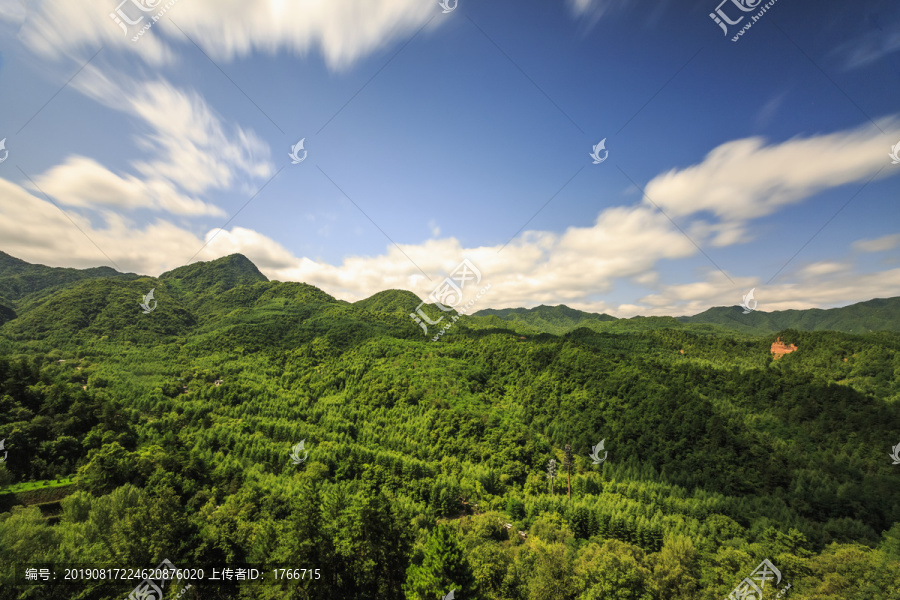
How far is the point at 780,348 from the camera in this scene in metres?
116

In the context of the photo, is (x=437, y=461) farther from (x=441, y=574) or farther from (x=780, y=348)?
(x=780, y=348)

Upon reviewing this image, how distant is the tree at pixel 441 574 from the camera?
1942 cm

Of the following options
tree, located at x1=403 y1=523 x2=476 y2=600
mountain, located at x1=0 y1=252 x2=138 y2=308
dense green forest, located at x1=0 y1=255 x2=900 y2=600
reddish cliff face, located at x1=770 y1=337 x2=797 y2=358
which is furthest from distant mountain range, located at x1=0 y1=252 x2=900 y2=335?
tree, located at x1=403 y1=523 x2=476 y2=600

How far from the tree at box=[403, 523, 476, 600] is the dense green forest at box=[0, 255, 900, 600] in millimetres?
149

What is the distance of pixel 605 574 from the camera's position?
25328mm

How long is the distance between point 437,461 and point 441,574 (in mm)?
49623

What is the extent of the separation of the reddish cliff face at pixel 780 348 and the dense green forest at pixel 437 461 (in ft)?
14.9

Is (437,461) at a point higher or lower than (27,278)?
lower

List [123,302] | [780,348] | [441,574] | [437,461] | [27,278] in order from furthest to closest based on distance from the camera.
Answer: [27,278] < [123,302] < [780,348] < [437,461] < [441,574]

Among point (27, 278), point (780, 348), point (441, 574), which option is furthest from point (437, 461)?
point (27, 278)

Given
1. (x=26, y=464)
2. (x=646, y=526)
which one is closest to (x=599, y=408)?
(x=646, y=526)

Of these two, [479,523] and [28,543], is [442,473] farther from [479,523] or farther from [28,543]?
[28,543]

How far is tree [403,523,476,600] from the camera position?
63.7ft

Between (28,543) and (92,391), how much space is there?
6065cm
